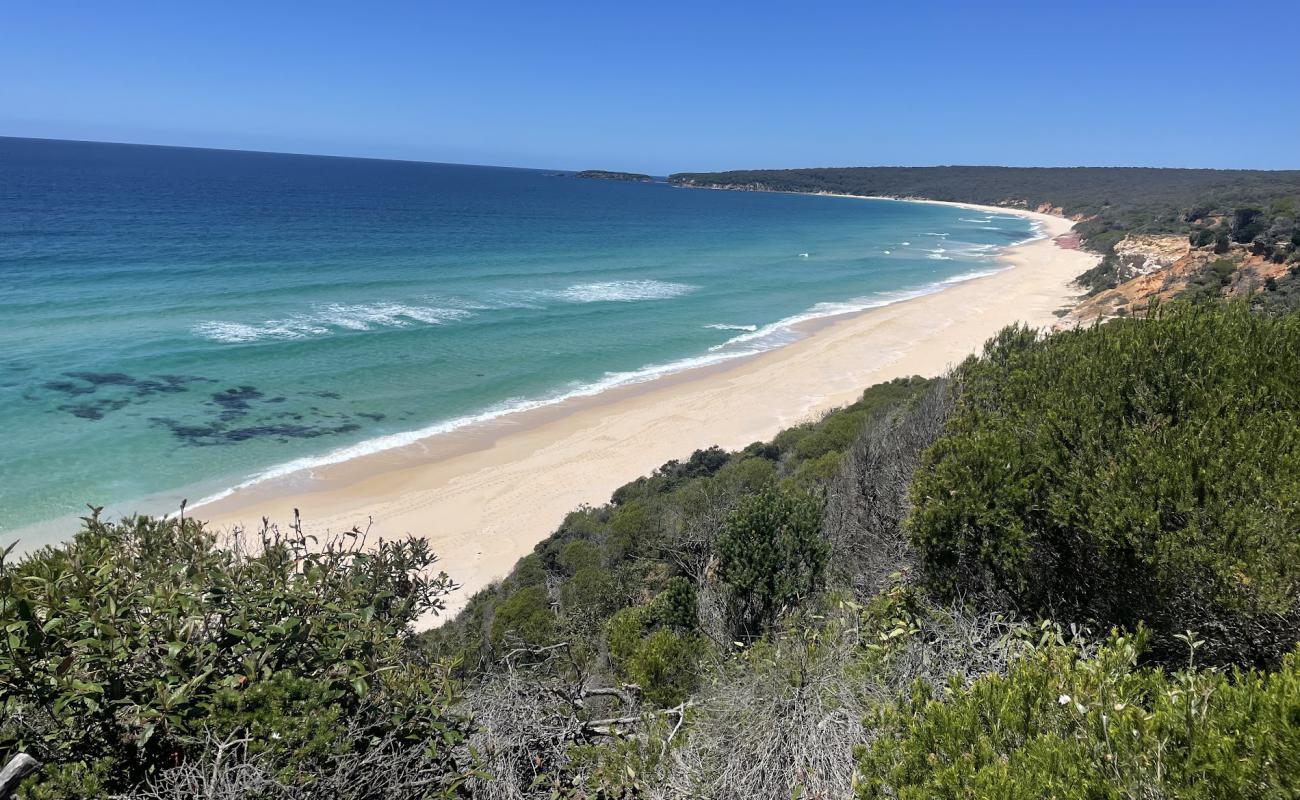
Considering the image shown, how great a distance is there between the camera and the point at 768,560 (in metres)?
8.16

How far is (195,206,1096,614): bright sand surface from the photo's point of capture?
15711 millimetres

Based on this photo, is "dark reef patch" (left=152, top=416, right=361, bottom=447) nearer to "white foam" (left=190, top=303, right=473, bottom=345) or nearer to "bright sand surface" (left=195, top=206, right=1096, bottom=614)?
"bright sand surface" (left=195, top=206, right=1096, bottom=614)

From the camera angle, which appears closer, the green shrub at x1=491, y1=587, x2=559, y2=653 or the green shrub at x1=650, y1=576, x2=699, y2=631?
the green shrub at x1=650, y1=576, x2=699, y2=631

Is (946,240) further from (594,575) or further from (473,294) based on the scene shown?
(594,575)

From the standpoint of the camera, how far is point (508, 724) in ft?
13.9

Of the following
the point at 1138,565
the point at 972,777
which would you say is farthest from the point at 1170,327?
the point at 972,777

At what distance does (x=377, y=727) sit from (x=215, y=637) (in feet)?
3.35

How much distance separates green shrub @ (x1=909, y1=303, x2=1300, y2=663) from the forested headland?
3 cm

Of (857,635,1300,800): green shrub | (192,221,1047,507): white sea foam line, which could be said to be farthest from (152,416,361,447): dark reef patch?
(857,635,1300,800): green shrub

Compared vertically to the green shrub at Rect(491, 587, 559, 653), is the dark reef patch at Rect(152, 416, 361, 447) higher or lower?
lower

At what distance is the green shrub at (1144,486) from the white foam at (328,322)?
28.4 meters

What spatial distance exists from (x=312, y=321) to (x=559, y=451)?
17622 mm

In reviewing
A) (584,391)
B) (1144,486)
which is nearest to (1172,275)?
(584,391)

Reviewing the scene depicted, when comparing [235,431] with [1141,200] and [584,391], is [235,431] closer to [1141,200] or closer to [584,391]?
[584,391]
